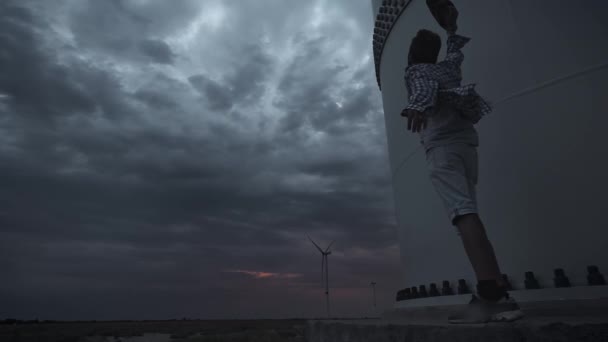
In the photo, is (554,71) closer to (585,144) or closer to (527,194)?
(585,144)

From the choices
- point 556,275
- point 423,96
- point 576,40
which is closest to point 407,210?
point 556,275

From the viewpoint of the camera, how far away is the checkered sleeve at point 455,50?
344 cm

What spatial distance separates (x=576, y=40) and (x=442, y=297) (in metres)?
3.46

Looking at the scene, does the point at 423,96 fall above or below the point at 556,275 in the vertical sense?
above

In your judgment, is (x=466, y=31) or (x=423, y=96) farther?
(x=466, y=31)

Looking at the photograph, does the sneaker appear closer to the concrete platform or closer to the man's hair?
the concrete platform

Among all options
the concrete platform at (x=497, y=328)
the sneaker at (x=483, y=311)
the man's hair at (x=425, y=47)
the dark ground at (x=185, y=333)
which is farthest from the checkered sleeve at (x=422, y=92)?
the dark ground at (x=185, y=333)

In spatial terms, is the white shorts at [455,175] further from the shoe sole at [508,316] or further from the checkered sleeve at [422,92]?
the shoe sole at [508,316]

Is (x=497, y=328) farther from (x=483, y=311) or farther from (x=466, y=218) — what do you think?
(x=466, y=218)

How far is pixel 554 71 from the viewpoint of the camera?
447 centimetres

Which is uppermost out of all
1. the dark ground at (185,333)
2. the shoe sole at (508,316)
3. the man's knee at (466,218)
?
the man's knee at (466,218)

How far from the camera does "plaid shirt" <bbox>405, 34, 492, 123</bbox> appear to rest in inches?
118

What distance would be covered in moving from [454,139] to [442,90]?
0.42 meters

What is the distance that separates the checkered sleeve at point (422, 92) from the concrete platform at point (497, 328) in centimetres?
157
